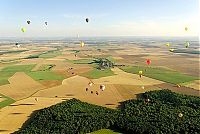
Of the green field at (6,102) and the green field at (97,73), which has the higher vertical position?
the green field at (97,73)

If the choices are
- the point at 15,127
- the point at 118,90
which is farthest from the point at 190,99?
the point at 15,127

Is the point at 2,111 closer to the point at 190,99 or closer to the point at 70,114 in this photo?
the point at 70,114

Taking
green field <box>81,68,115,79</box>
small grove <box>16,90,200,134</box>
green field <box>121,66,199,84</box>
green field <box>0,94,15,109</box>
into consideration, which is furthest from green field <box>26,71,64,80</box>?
small grove <box>16,90,200,134</box>

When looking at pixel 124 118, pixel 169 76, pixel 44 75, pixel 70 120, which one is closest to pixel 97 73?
pixel 44 75

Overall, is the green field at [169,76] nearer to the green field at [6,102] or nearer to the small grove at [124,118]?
the small grove at [124,118]

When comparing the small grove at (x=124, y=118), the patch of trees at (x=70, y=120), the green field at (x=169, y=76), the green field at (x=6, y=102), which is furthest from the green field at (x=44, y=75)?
the patch of trees at (x=70, y=120)

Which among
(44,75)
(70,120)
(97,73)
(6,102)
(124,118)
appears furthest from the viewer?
(97,73)

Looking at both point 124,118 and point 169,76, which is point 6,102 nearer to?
point 124,118

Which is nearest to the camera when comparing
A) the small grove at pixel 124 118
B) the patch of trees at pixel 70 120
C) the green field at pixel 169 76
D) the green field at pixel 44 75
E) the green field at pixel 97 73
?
the small grove at pixel 124 118
